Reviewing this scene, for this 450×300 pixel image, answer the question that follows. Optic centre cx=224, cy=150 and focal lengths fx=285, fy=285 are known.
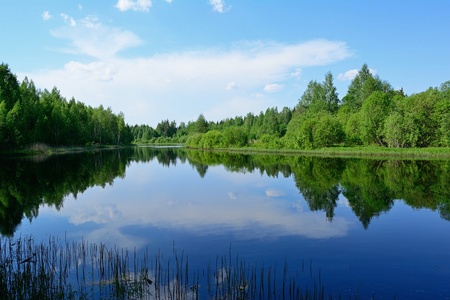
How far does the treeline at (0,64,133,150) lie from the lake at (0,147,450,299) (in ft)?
93.2

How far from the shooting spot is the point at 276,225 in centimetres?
1194

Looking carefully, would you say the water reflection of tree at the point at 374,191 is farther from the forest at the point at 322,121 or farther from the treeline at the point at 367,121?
the forest at the point at 322,121

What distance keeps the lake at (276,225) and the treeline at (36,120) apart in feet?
93.2

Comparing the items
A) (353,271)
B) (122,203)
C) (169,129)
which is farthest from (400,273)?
(169,129)

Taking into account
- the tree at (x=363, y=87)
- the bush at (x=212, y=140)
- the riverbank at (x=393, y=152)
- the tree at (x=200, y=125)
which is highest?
the tree at (x=363, y=87)

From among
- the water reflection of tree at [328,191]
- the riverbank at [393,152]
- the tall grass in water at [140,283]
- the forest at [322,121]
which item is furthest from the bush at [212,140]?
the tall grass in water at [140,283]

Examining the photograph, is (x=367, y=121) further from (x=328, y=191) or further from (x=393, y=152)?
(x=328, y=191)

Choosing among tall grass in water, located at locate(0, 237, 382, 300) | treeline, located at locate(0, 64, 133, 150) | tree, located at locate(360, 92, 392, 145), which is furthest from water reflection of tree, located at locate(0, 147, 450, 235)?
→ tree, located at locate(360, 92, 392, 145)

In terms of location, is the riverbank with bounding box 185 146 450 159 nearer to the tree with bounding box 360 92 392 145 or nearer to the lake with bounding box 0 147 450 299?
the tree with bounding box 360 92 392 145

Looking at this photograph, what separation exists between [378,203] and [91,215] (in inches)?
588

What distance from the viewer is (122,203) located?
16.1 m

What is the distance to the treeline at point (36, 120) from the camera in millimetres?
44969

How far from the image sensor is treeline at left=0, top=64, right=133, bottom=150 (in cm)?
4497

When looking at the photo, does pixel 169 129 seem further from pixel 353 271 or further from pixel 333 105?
pixel 353 271
